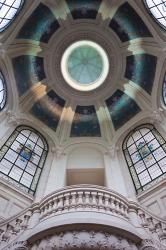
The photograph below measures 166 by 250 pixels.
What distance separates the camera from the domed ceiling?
57.1 feet

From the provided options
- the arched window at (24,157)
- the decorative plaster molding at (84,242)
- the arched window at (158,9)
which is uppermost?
the arched window at (158,9)

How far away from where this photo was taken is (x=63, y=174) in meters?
15.3

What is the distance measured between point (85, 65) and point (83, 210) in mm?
14658

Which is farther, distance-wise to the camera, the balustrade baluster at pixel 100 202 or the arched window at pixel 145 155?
the arched window at pixel 145 155

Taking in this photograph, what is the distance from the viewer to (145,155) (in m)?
15.7

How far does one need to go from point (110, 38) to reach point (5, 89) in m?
7.65

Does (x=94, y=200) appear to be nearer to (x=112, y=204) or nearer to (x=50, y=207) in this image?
(x=112, y=204)

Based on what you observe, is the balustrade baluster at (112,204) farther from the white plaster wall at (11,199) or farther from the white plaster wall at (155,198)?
the white plaster wall at (11,199)

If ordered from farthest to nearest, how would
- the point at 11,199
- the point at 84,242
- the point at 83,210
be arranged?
the point at 11,199 < the point at 83,210 < the point at 84,242

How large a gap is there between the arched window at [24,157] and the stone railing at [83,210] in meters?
4.21

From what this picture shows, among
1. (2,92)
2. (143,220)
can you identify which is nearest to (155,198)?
(143,220)

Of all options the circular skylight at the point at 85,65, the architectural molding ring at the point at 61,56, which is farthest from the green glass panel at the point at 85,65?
the architectural molding ring at the point at 61,56

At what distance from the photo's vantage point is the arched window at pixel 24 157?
14109 mm

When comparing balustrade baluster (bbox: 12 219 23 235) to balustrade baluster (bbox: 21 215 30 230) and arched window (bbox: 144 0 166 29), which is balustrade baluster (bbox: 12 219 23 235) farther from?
arched window (bbox: 144 0 166 29)
